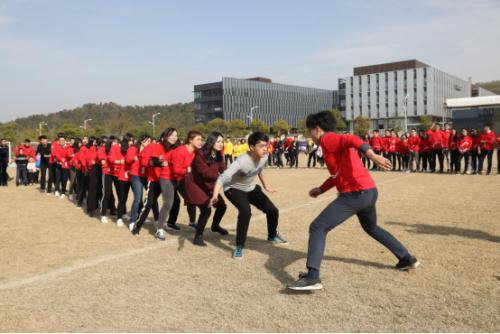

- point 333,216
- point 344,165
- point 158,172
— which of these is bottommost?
point 333,216

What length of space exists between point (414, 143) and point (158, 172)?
14.4 metres


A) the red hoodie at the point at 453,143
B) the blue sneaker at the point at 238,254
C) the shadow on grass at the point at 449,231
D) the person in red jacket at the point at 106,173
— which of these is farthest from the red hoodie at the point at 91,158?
the red hoodie at the point at 453,143

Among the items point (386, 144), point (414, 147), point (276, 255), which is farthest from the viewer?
point (386, 144)

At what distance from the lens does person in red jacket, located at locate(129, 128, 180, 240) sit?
705 cm

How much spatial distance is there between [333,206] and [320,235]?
1.06 feet

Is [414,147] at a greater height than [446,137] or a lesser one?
lesser

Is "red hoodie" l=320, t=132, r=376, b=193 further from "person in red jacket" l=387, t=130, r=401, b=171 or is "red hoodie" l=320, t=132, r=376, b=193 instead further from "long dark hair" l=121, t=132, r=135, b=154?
"person in red jacket" l=387, t=130, r=401, b=171

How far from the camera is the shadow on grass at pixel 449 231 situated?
21.2 ft

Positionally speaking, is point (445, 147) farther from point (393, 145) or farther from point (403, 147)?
point (393, 145)

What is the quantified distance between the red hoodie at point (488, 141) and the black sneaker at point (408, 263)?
538 inches

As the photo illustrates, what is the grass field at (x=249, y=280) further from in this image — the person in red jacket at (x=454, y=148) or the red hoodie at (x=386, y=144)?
the red hoodie at (x=386, y=144)

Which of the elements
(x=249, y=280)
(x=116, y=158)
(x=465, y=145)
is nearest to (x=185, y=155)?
(x=116, y=158)

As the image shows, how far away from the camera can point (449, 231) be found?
6918 mm

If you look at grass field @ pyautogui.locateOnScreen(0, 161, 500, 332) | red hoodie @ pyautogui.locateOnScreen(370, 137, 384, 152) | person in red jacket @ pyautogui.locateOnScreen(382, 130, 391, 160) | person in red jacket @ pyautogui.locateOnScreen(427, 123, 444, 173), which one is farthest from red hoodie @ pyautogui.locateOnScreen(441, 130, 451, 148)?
grass field @ pyautogui.locateOnScreen(0, 161, 500, 332)
